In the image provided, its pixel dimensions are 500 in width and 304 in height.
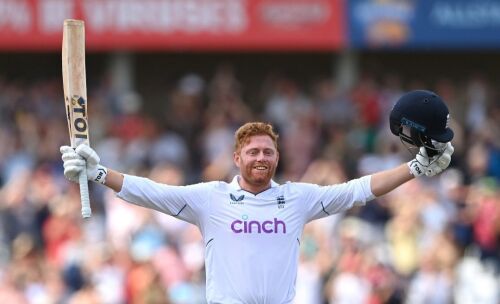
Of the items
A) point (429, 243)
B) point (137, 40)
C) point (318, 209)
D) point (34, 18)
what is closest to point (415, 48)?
point (137, 40)

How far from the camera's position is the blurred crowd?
592 inches

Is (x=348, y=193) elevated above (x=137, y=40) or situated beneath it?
situated beneath

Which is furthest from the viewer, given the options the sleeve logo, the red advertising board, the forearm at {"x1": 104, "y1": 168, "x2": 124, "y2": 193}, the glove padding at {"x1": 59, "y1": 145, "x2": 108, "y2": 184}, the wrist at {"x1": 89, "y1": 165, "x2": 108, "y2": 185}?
the red advertising board

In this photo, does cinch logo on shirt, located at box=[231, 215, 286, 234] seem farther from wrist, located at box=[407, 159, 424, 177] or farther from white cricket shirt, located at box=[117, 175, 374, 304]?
wrist, located at box=[407, 159, 424, 177]

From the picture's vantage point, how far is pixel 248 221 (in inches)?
382

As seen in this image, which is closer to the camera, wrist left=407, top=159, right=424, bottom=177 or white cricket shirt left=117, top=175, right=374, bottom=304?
white cricket shirt left=117, top=175, right=374, bottom=304

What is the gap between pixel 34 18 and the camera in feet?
70.3

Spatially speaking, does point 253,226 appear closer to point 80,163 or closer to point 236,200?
point 236,200

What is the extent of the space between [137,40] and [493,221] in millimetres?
8321

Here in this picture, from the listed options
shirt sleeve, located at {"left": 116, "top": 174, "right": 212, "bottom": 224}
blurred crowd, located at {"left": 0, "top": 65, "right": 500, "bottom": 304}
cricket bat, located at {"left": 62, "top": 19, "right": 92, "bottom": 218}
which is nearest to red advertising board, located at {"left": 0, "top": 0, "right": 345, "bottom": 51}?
blurred crowd, located at {"left": 0, "top": 65, "right": 500, "bottom": 304}

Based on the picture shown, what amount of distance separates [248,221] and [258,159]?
44 centimetres

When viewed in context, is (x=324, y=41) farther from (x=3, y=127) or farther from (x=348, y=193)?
(x=348, y=193)

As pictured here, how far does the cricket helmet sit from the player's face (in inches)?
35.9

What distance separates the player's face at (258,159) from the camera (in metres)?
9.73
